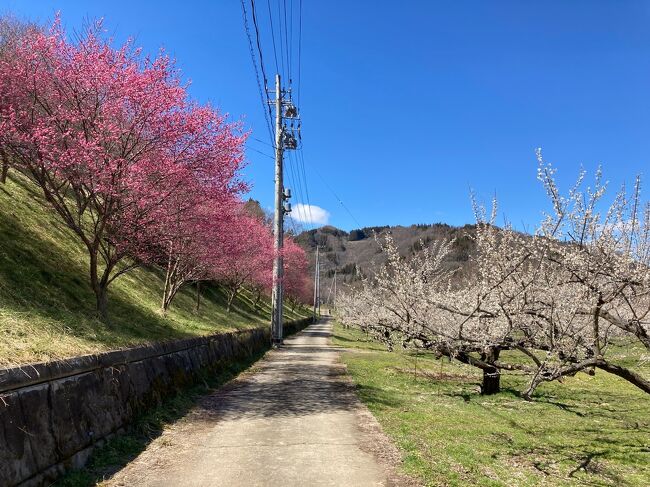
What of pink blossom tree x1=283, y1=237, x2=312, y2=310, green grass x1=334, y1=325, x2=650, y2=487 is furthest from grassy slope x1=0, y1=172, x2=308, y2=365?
pink blossom tree x1=283, y1=237, x2=312, y2=310

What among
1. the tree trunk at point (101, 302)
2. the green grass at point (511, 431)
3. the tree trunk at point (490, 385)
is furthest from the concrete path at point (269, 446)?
the tree trunk at point (490, 385)

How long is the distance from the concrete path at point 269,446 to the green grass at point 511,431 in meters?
0.61

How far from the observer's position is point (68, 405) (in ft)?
20.1

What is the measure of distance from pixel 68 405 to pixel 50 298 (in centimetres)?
420

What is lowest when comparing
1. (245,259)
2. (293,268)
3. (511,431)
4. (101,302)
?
(511,431)

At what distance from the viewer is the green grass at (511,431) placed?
264 inches

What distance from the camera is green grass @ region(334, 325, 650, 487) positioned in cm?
671

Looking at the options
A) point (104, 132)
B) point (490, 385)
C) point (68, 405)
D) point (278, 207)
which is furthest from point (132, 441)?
point (278, 207)

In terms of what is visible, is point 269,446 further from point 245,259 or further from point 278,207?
point 245,259

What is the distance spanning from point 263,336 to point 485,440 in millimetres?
17635

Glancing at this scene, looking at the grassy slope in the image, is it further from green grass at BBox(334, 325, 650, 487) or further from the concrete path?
green grass at BBox(334, 325, 650, 487)

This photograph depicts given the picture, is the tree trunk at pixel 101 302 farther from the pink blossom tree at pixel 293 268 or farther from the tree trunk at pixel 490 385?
the pink blossom tree at pixel 293 268

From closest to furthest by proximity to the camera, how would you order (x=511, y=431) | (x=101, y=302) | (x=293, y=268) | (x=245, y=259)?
1. (x=511, y=431)
2. (x=101, y=302)
3. (x=245, y=259)
4. (x=293, y=268)

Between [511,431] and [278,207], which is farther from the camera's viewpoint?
[278,207]
